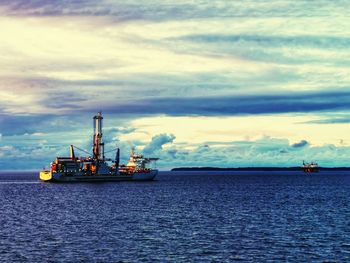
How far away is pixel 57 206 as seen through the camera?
126m

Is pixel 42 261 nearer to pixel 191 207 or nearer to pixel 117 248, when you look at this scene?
pixel 117 248

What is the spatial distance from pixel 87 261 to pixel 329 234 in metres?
34.9

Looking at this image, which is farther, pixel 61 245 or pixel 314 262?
pixel 61 245

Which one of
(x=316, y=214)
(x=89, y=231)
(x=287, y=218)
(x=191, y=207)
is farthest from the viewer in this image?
(x=191, y=207)

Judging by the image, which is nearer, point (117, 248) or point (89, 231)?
point (117, 248)

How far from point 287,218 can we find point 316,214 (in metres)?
9.95

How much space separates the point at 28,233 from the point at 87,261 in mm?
22764

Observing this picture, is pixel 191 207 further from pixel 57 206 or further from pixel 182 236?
pixel 182 236

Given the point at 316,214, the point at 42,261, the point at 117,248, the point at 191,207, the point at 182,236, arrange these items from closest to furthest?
the point at 42,261 < the point at 117,248 < the point at 182,236 < the point at 316,214 < the point at 191,207

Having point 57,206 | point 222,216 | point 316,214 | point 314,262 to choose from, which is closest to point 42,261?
point 314,262

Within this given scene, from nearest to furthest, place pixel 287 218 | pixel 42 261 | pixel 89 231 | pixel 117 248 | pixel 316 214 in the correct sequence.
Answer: pixel 42 261, pixel 117 248, pixel 89 231, pixel 287 218, pixel 316 214

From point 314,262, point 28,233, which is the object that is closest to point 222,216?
point 28,233

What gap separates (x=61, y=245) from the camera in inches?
2662

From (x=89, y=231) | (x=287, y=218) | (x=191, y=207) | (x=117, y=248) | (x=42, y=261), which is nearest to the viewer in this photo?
(x=42, y=261)
